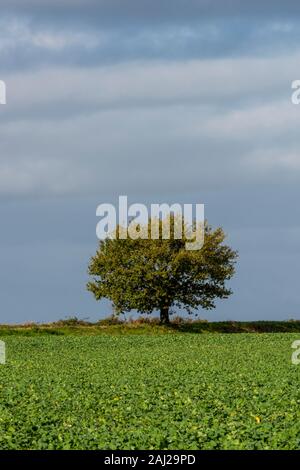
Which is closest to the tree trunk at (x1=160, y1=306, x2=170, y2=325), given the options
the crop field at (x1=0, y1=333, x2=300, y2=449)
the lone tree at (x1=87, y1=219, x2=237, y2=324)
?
the lone tree at (x1=87, y1=219, x2=237, y2=324)

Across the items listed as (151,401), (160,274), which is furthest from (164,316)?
(151,401)

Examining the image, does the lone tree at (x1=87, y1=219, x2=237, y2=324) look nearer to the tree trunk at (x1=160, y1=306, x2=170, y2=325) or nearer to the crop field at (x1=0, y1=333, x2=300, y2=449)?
the tree trunk at (x1=160, y1=306, x2=170, y2=325)

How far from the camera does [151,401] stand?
105 ft

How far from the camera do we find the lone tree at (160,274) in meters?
91.0

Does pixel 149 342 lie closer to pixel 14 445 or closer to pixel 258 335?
pixel 258 335

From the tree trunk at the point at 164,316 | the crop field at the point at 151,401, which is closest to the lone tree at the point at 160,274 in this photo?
the tree trunk at the point at 164,316

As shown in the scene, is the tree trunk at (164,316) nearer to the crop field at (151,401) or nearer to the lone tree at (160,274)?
the lone tree at (160,274)

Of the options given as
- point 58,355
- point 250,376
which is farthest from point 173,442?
point 58,355

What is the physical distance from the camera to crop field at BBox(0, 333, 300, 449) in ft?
79.0

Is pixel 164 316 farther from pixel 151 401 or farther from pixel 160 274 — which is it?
pixel 151 401

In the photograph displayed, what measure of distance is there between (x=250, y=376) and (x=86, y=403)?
1118cm

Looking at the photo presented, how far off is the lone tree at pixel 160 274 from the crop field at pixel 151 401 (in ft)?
98.1

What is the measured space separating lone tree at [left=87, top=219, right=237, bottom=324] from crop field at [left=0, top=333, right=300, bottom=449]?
2990 cm

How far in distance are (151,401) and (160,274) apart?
5855 cm
